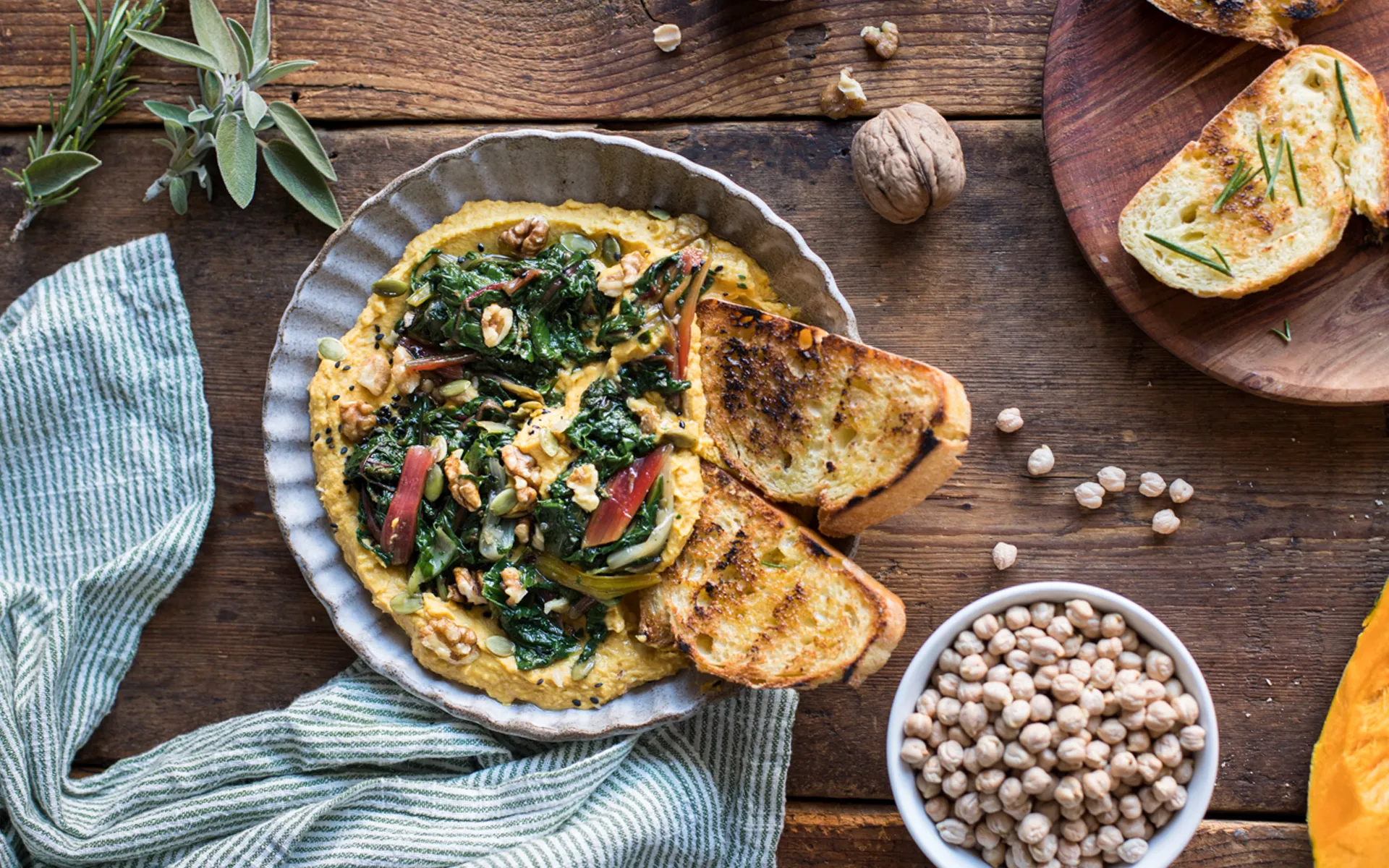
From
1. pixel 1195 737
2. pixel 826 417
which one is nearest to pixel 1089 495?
pixel 1195 737

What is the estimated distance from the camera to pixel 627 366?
2793mm

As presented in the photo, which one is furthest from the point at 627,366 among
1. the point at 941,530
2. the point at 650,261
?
the point at 941,530

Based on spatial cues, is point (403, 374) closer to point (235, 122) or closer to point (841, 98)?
point (235, 122)

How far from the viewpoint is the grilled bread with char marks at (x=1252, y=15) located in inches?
110

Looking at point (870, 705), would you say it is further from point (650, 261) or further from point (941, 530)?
point (650, 261)

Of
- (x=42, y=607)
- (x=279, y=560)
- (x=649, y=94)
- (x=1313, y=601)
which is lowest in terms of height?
(x=1313, y=601)

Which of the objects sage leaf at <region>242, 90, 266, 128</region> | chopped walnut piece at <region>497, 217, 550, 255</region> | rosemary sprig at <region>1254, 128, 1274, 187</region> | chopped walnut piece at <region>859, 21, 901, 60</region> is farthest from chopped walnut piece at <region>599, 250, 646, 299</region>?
rosemary sprig at <region>1254, 128, 1274, 187</region>

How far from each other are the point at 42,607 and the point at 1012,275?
10.5 ft

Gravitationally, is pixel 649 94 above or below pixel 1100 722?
above

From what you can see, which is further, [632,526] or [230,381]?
[230,381]

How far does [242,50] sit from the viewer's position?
2861mm

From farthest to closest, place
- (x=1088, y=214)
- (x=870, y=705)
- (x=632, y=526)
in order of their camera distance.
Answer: (x=870, y=705)
(x=1088, y=214)
(x=632, y=526)

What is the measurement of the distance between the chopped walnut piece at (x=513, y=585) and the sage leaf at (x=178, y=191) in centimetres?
158

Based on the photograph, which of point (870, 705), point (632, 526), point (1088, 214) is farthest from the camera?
point (870, 705)
